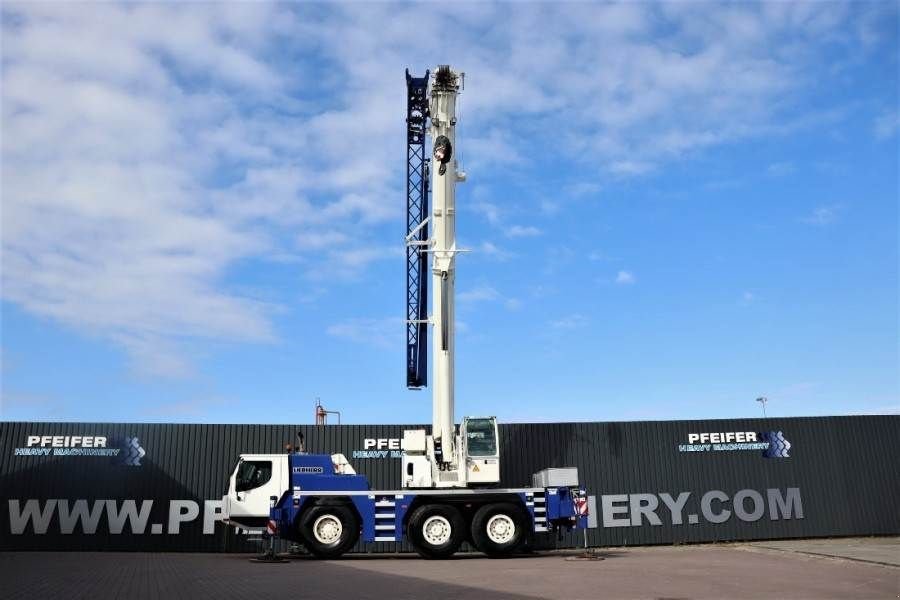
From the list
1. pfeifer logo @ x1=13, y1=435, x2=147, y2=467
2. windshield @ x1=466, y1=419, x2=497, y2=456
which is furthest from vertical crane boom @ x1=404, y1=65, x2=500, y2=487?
pfeifer logo @ x1=13, y1=435, x2=147, y2=467

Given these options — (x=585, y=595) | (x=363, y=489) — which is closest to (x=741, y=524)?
(x=363, y=489)

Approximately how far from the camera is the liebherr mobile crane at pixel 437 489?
21.1m

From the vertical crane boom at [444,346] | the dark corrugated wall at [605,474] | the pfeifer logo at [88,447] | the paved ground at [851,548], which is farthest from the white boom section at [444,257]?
the pfeifer logo at [88,447]

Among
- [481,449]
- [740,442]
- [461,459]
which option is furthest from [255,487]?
[740,442]

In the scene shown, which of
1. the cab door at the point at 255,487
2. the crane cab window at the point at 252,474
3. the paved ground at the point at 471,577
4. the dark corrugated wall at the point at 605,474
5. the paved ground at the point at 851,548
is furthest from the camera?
the dark corrugated wall at the point at 605,474

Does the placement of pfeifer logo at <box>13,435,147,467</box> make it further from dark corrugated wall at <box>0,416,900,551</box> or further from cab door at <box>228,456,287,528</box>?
cab door at <box>228,456,287,528</box>

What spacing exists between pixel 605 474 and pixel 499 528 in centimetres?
766

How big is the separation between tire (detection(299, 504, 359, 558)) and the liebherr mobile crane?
0.03 metres

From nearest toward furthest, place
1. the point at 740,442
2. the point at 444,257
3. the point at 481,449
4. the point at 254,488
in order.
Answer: the point at 481,449
the point at 254,488
the point at 444,257
the point at 740,442

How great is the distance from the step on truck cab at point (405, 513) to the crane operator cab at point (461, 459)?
1.20ft

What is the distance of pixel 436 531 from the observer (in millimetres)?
21047

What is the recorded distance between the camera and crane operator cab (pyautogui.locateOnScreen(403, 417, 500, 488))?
70.4ft

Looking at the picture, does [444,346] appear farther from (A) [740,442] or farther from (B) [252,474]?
(A) [740,442]

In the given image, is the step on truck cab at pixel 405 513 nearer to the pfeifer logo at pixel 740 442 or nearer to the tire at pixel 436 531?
the tire at pixel 436 531
